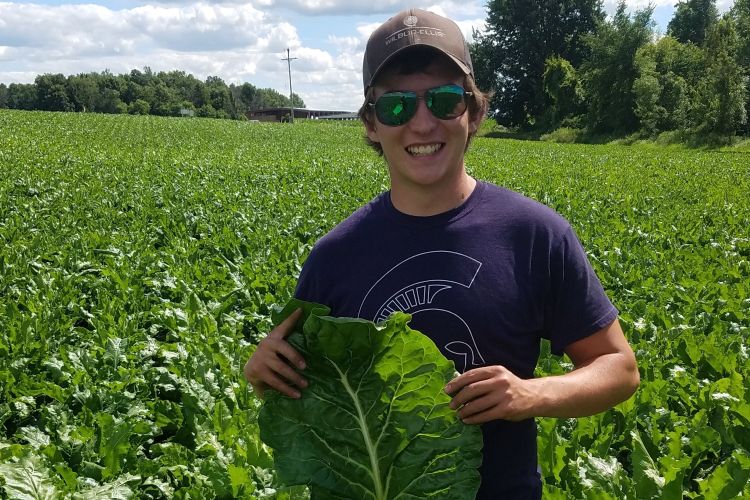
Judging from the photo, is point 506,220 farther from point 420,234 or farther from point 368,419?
point 368,419

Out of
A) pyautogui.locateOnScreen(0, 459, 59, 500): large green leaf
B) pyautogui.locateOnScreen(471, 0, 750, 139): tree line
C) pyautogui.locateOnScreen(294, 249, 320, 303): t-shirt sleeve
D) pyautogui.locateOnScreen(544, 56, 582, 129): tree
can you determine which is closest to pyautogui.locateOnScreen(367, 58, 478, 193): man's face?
pyautogui.locateOnScreen(294, 249, 320, 303): t-shirt sleeve

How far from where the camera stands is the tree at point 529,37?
78.0m

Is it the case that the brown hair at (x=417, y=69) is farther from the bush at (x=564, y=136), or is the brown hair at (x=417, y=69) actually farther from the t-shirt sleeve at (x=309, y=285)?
the bush at (x=564, y=136)

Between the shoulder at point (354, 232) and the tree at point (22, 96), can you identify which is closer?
the shoulder at point (354, 232)

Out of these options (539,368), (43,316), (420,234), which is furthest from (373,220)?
(43,316)

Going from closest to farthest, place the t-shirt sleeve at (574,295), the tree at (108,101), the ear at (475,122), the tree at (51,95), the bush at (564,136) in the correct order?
the t-shirt sleeve at (574,295) < the ear at (475,122) < the bush at (564,136) < the tree at (51,95) < the tree at (108,101)

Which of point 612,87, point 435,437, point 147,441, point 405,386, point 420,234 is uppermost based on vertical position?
point 612,87

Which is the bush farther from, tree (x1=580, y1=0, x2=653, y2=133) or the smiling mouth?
the smiling mouth

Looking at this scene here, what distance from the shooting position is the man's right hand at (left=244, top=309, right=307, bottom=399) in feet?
5.53

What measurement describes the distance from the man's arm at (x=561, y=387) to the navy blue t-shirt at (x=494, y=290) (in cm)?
7

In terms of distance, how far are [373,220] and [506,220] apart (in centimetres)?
39

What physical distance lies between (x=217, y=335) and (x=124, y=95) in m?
125

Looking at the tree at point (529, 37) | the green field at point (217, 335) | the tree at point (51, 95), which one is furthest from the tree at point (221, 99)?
the green field at point (217, 335)

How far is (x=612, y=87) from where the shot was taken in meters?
55.1
